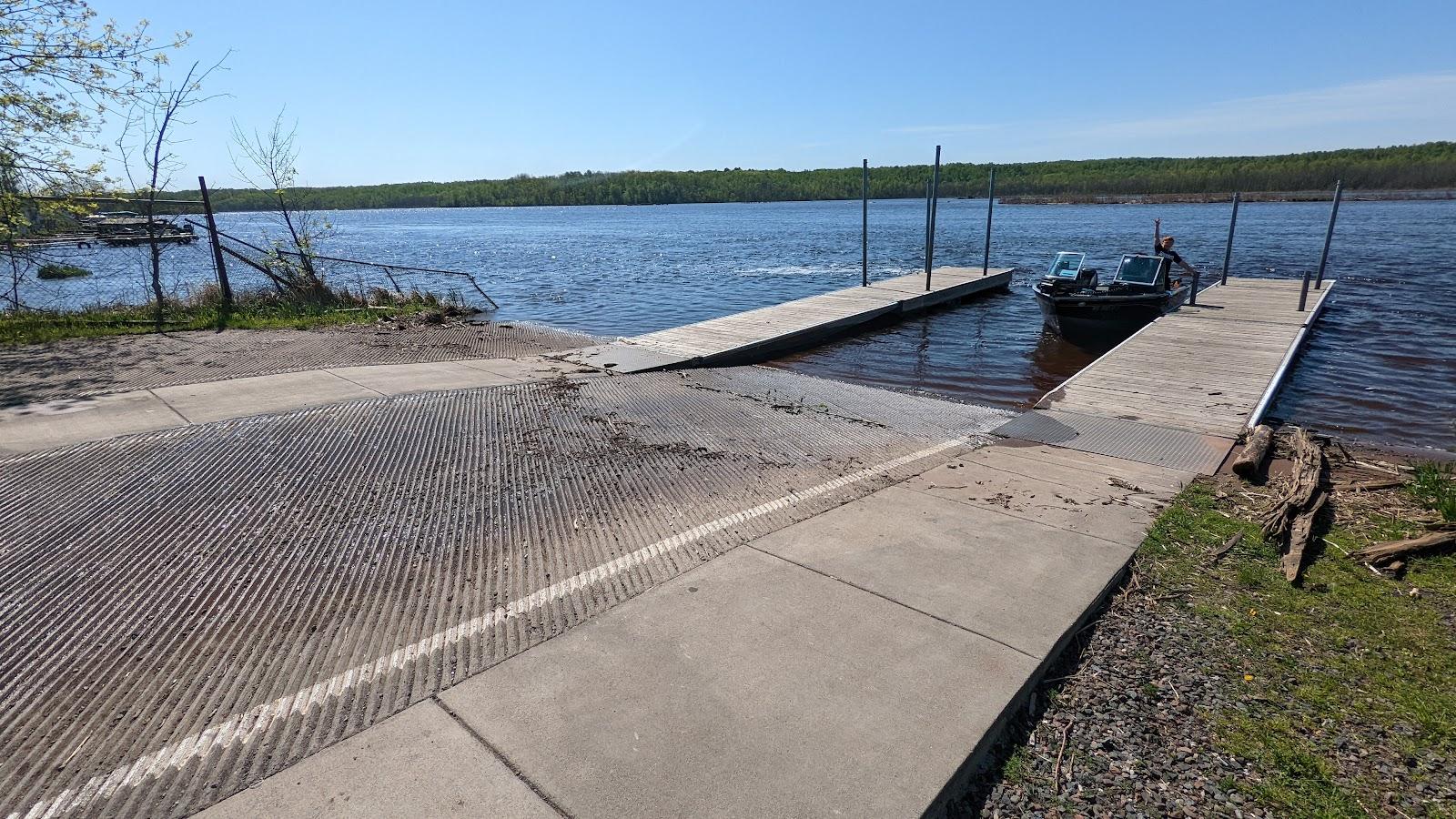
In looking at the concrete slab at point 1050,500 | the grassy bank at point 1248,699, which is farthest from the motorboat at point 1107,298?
the grassy bank at point 1248,699

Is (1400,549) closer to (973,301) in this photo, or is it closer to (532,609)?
(532,609)

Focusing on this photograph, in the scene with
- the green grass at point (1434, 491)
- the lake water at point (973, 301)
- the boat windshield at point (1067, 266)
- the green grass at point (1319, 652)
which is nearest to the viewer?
the green grass at point (1319, 652)

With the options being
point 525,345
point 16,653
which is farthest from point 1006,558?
point 525,345

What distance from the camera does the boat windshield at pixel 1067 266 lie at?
15.9 meters

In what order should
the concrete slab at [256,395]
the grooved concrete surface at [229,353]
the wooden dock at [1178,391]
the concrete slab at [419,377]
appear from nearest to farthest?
the wooden dock at [1178,391] < the concrete slab at [256,395] < the grooved concrete surface at [229,353] < the concrete slab at [419,377]

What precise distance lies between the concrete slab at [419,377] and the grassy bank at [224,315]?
4.85 meters

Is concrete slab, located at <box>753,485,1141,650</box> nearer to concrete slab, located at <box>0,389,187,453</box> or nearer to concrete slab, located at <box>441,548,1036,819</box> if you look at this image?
concrete slab, located at <box>441,548,1036,819</box>

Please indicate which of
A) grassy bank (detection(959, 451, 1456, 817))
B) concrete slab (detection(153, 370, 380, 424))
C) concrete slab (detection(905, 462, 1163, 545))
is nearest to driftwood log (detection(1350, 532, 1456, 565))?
grassy bank (detection(959, 451, 1456, 817))

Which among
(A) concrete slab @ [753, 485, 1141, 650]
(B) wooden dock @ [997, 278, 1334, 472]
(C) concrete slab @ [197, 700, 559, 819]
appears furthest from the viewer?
(B) wooden dock @ [997, 278, 1334, 472]

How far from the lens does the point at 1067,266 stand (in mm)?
16188

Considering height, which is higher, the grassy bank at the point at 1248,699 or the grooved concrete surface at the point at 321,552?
the grooved concrete surface at the point at 321,552

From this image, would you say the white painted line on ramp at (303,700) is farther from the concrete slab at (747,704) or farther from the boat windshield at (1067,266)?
the boat windshield at (1067,266)

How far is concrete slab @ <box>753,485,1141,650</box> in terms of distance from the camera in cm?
380

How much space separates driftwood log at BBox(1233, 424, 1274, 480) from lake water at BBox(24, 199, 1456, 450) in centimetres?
374
